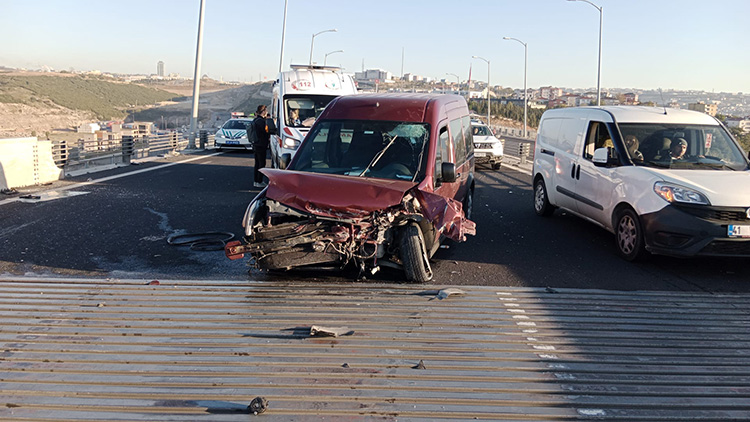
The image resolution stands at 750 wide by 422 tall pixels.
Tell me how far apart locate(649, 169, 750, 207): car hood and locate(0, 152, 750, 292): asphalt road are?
98cm

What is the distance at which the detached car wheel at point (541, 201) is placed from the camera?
11992 millimetres

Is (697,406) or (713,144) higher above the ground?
(713,144)

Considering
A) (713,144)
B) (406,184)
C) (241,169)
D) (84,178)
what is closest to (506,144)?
(241,169)

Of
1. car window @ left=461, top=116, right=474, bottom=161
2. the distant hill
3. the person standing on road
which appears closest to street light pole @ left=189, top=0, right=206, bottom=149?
the person standing on road

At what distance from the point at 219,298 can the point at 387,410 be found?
2.86m

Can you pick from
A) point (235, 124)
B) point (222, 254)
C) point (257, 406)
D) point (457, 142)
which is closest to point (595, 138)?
point (457, 142)

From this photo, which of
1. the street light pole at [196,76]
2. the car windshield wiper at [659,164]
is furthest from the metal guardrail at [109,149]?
the car windshield wiper at [659,164]

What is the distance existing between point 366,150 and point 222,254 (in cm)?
233

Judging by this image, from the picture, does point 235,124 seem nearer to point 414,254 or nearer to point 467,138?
point 467,138

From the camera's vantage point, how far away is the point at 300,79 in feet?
60.9

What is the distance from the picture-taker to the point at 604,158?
909cm

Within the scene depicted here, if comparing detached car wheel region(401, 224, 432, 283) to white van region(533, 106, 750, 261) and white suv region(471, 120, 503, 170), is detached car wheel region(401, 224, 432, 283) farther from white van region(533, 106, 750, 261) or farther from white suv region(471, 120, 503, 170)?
white suv region(471, 120, 503, 170)

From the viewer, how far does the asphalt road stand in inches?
A: 292

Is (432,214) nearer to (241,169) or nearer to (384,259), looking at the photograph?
(384,259)
